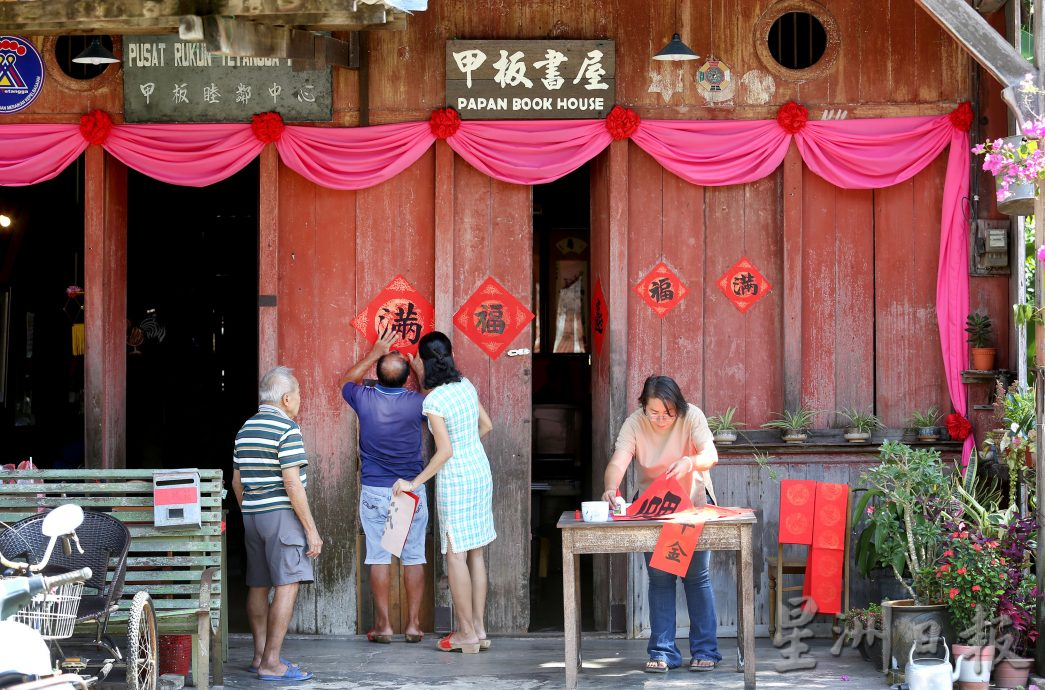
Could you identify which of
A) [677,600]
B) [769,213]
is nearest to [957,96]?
[769,213]

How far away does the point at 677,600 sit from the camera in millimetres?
7914

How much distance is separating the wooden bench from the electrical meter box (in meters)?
0.06

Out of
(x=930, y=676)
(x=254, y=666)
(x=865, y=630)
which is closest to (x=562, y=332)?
(x=865, y=630)

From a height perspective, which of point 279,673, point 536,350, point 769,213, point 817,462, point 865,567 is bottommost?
point 279,673

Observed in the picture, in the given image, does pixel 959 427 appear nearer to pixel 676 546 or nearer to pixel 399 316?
pixel 676 546

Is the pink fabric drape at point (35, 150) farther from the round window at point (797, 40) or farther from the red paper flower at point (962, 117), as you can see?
the red paper flower at point (962, 117)

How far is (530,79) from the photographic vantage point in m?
7.81

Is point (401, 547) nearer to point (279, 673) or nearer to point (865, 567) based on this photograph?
point (279, 673)

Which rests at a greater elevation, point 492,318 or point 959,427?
point 492,318

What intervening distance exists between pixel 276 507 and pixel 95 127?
281 centimetres

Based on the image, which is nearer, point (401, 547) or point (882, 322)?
point (401, 547)

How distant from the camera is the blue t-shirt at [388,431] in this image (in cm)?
749

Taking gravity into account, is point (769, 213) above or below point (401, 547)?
above

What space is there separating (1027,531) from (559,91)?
148 inches
